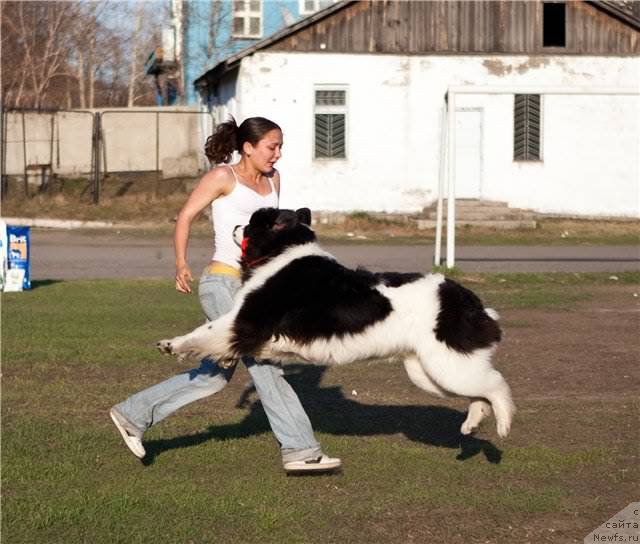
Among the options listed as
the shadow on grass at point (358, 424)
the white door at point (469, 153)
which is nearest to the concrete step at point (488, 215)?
Answer: the white door at point (469, 153)

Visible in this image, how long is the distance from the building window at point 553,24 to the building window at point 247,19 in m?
11.4

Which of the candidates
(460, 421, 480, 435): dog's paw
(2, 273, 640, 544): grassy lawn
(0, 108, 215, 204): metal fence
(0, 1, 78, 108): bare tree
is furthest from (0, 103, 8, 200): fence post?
(460, 421, 480, 435): dog's paw

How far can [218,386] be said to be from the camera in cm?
670

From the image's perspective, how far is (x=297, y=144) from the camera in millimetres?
30156

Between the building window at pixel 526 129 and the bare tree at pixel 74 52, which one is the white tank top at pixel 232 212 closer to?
the building window at pixel 526 129

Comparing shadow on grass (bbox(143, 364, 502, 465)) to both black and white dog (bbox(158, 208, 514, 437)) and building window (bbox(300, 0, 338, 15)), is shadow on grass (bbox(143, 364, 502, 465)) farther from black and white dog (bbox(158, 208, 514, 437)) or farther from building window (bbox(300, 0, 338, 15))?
building window (bbox(300, 0, 338, 15))

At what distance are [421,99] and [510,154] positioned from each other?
2847mm

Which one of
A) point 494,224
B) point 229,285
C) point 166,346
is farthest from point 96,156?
point 166,346

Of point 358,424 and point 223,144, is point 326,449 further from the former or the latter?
point 223,144

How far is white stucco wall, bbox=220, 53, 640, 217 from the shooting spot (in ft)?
98.8

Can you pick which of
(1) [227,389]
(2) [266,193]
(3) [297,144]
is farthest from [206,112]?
(2) [266,193]

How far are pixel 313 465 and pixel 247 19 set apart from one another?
34.6m

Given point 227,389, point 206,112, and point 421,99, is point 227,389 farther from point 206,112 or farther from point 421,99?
point 206,112

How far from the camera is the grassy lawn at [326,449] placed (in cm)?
557
